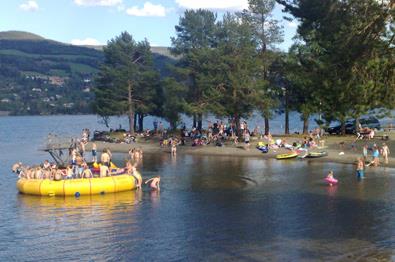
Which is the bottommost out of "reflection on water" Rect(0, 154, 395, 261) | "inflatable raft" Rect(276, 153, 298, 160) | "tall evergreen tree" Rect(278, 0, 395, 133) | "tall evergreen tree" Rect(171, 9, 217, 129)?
"reflection on water" Rect(0, 154, 395, 261)

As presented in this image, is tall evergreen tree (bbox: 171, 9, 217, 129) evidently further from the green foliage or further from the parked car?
→ the parked car

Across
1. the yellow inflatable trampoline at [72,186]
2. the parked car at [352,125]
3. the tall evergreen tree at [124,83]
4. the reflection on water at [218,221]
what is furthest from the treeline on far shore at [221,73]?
the yellow inflatable trampoline at [72,186]

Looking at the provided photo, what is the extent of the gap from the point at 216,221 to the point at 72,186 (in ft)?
36.8

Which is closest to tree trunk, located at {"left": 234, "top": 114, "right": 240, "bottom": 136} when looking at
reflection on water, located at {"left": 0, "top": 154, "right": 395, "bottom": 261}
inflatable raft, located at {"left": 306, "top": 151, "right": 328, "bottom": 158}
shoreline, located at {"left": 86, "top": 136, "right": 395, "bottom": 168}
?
shoreline, located at {"left": 86, "top": 136, "right": 395, "bottom": 168}

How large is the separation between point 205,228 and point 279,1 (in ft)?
37.4

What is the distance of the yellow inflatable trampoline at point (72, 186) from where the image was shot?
107ft

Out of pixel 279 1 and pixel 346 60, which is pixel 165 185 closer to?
pixel 279 1

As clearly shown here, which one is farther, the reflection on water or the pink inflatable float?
the pink inflatable float

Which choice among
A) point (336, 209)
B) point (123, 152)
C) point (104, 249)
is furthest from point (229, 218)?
point (123, 152)

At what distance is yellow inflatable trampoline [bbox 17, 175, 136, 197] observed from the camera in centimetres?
3262

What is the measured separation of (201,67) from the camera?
6209cm

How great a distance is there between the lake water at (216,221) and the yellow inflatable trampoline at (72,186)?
677 mm

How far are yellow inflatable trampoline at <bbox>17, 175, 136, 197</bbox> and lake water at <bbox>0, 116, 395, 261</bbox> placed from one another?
26.6 inches

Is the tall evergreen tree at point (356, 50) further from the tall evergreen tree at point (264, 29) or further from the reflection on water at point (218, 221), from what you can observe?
the tall evergreen tree at point (264, 29)
